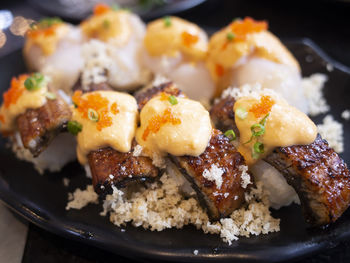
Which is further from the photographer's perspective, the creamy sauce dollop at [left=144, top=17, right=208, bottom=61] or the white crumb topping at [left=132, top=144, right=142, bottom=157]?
the creamy sauce dollop at [left=144, top=17, right=208, bottom=61]

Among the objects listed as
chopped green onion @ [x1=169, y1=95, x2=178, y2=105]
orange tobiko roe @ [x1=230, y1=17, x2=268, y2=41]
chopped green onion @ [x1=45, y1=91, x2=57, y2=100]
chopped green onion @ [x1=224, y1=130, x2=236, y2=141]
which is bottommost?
chopped green onion @ [x1=45, y1=91, x2=57, y2=100]

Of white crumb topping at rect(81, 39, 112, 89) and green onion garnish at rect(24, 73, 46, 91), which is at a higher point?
green onion garnish at rect(24, 73, 46, 91)

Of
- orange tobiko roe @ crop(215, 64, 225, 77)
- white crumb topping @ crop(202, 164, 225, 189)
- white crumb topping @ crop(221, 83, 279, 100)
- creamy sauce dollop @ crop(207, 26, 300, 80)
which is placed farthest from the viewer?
orange tobiko roe @ crop(215, 64, 225, 77)

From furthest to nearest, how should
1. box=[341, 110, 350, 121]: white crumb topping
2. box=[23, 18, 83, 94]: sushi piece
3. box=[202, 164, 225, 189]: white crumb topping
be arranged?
1. box=[23, 18, 83, 94]: sushi piece
2. box=[341, 110, 350, 121]: white crumb topping
3. box=[202, 164, 225, 189]: white crumb topping

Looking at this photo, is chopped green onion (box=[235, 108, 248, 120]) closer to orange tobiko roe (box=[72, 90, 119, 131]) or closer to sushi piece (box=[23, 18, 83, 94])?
orange tobiko roe (box=[72, 90, 119, 131])

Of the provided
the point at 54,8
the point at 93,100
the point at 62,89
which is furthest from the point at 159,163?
the point at 54,8

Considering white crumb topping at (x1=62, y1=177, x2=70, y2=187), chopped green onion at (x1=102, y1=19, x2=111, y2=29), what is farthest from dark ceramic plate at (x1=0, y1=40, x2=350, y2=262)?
chopped green onion at (x1=102, y1=19, x2=111, y2=29)

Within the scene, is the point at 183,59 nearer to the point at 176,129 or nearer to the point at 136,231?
the point at 176,129

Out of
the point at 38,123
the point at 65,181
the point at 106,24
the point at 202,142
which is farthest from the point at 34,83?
the point at 202,142
